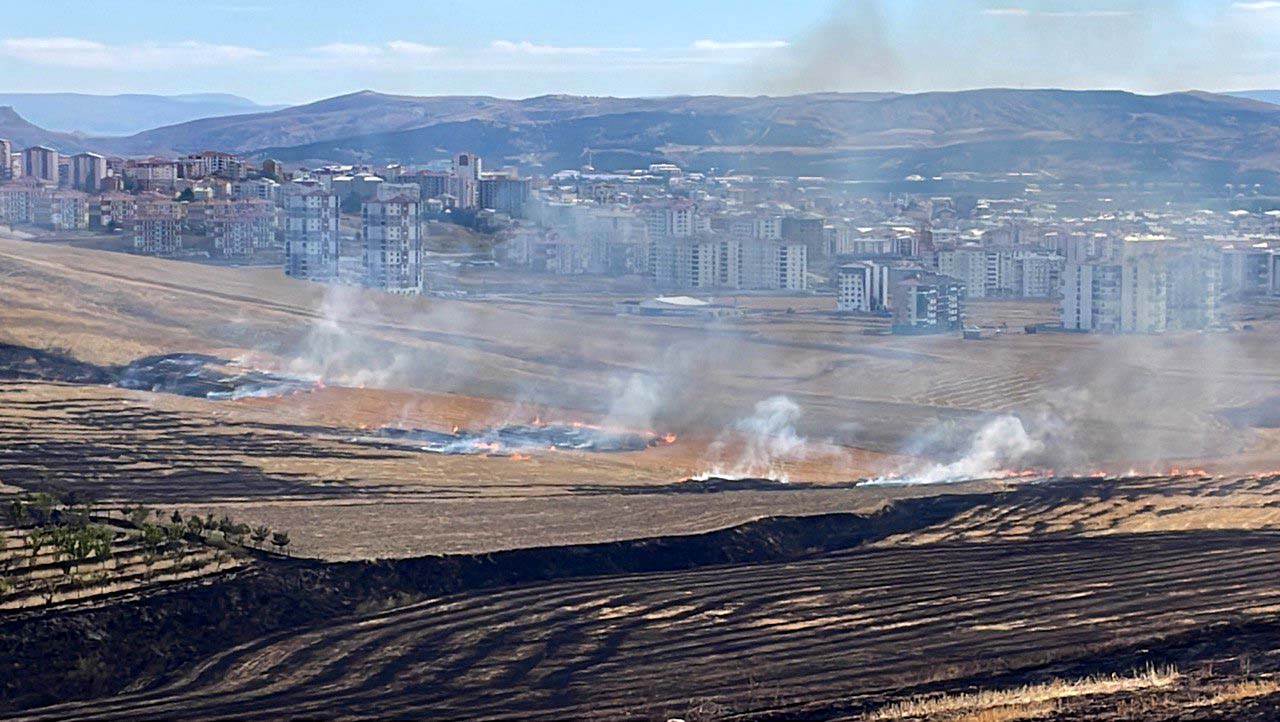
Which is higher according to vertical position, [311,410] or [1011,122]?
[1011,122]

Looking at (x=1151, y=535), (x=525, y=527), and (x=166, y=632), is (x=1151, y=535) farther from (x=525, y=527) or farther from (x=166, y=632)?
(x=166, y=632)

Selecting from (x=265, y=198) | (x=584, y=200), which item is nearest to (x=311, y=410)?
(x=265, y=198)

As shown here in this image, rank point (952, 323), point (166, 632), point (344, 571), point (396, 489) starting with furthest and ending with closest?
point (952, 323), point (396, 489), point (344, 571), point (166, 632)

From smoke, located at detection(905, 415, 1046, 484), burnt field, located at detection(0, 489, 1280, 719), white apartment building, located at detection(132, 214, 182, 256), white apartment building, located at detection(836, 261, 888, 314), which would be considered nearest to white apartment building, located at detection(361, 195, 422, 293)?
white apartment building, located at detection(132, 214, 182, 256)

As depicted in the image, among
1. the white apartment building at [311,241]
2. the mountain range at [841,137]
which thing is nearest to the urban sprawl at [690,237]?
the white apartment building at [311,241]

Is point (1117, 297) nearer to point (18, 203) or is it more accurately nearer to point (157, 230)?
point (157, 230)

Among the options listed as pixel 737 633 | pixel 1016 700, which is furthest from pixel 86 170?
pixel 1016 700
